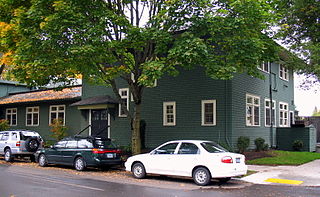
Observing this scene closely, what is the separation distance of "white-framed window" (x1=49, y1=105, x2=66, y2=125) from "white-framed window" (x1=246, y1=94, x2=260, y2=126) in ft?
45.3

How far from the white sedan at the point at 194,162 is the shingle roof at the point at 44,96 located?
13.9 metres

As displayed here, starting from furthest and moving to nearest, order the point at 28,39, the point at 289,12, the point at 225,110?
the point at 289,12 < the point at 225,110 < the point at 28,39

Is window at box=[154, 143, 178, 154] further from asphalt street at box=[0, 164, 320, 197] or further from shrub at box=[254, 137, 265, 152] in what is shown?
shrub at box=[254, 137, 265, 152]

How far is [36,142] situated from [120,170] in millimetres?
5981

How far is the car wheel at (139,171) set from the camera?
13.0m

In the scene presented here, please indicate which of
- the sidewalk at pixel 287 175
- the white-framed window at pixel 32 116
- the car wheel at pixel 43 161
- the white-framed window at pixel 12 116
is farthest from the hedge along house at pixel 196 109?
the white-framed window at pixel 12 116

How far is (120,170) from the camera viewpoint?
15.7 metres

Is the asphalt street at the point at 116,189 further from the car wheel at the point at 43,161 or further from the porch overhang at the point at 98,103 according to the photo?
the porch overhang at the point at 98,103

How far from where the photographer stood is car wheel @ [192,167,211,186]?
11383 mm

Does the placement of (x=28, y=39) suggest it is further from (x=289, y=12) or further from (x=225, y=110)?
(x=289, y=12)

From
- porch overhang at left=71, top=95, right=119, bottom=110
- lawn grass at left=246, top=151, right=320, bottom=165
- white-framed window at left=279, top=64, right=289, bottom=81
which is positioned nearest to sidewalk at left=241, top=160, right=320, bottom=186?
lawn grass at left=246, top=151, right=320, bottom=165

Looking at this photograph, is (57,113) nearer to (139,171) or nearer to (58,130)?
(58,130)

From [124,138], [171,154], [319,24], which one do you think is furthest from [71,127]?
[319,24]

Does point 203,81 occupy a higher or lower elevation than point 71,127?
higher
